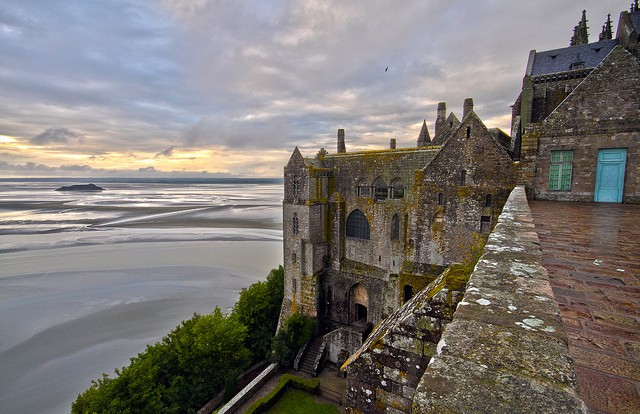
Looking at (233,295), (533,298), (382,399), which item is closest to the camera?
(533,298)

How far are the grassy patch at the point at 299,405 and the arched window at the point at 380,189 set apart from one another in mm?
11135

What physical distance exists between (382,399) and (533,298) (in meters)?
2.84

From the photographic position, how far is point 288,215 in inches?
768

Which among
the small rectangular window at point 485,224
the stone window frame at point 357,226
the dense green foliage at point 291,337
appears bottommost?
the dense green foliage at point 291,337

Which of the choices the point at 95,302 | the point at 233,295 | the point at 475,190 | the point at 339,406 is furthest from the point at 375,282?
the point at 95,302

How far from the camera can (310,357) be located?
18.2m

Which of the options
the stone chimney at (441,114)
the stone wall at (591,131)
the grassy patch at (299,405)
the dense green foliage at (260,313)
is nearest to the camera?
the stone wall at (591,131)

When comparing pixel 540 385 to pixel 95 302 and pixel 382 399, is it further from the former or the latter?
pixel 95 302

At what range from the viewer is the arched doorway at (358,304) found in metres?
19.2

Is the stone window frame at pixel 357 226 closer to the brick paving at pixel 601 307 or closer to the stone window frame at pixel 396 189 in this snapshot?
the stone window frame at pixel 396 189

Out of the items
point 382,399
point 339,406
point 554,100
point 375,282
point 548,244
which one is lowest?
point 339,406

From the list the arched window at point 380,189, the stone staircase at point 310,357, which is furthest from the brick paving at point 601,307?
the stone staircase at point 310,357

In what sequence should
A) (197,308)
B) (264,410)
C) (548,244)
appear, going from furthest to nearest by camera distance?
(197,308) → (264,410) → (548,244)

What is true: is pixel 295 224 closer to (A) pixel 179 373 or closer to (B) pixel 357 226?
(B) pixel 357 226
